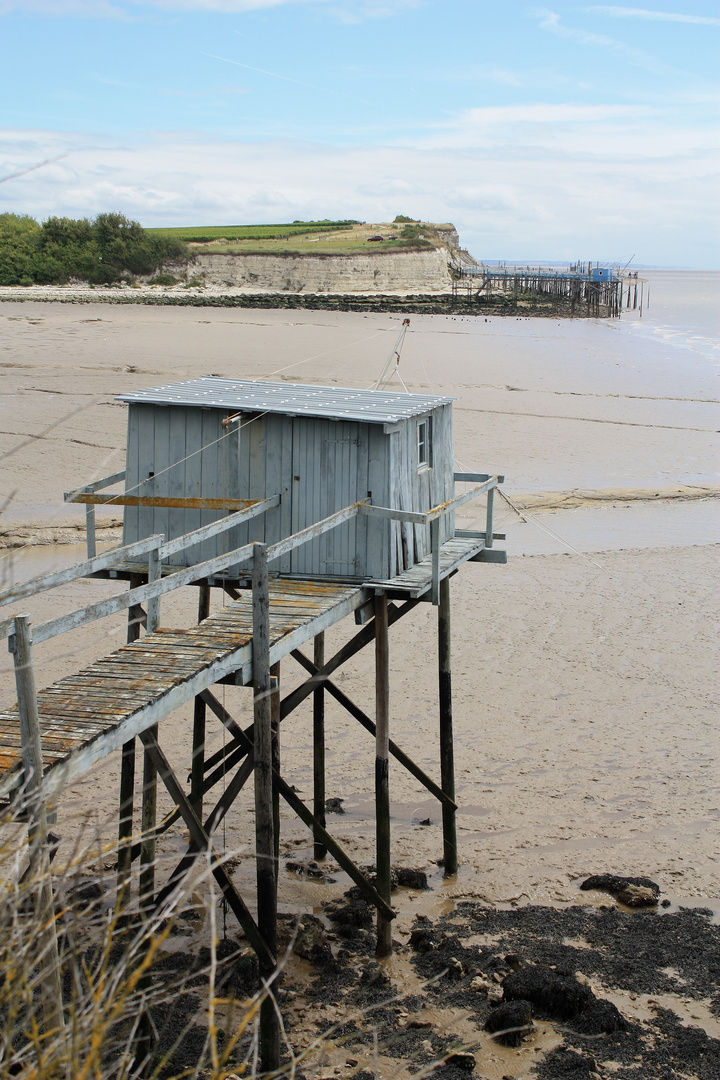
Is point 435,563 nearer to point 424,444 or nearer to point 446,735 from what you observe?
point 424,444

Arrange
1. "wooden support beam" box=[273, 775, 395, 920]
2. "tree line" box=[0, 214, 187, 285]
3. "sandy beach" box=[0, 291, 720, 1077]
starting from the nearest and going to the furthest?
1. "wooden support beam" box=[273, 775, 395, 920]
2. "sandy beach" box=[0, 291, 720, 1077]
3. "tree line" box=[0, 214, 187, 285]

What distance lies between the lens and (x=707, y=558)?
→ 1880cm

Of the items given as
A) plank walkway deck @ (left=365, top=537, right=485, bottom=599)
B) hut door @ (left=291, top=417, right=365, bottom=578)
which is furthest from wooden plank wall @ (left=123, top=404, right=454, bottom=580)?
plank walkway deck @ (left=365, top=537, right=485, bottom=599)

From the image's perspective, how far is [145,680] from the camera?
19.8ft

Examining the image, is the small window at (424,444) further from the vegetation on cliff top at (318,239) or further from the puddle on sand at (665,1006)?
the vegetation on cliff top at (318,239)

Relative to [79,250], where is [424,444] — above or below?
below

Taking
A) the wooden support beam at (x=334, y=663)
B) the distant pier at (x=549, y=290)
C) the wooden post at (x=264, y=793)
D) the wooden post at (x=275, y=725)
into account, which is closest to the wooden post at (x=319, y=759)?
the wooden post at (x=275, y=725)

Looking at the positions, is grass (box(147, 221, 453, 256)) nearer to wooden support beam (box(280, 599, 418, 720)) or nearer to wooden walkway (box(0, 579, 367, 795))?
wooden support beam (box(280, 599, 418, 720))

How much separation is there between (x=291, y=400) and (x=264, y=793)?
376cm

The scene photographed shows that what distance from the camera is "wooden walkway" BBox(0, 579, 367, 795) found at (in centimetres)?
521

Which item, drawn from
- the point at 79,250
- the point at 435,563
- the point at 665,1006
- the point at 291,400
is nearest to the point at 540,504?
the point at 291,400

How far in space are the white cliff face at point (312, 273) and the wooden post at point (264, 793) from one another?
7025 cm

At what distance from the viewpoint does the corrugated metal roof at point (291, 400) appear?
8.52 meters

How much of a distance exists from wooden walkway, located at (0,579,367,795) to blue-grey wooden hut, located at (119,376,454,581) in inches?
→ 30.0
